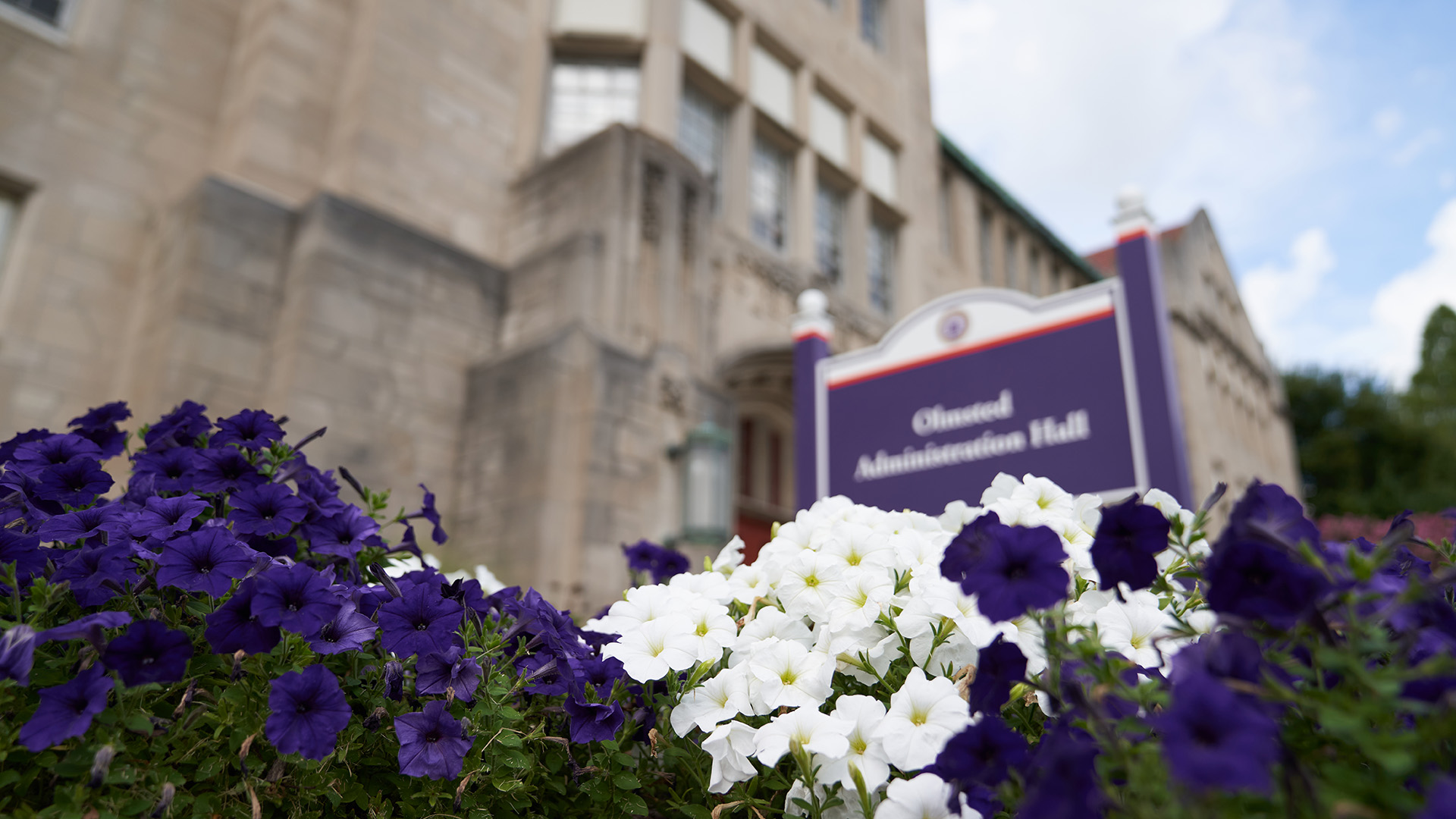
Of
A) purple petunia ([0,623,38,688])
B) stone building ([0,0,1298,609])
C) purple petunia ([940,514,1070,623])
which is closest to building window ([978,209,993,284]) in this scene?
stone building ([0,0,1298,609])

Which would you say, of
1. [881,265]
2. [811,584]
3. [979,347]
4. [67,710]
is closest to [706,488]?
[979,347]

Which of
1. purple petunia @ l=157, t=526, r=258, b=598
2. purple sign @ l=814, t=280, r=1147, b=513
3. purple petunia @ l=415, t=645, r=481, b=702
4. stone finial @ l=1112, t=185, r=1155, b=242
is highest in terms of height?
stone finial @ l=1112, t=185, r=1155, b=242

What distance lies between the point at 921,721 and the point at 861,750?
9 centimetres

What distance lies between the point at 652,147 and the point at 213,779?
321 inches

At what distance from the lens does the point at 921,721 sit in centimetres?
124

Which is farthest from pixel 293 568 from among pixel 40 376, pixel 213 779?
pixel 40 376

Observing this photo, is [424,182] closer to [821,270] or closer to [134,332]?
[134,332]

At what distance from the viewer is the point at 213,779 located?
48.6 inches

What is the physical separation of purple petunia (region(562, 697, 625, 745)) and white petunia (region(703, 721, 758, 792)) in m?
0.17

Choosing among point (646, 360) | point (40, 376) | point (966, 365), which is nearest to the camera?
point (966, 365)

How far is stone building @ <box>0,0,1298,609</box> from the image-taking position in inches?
267

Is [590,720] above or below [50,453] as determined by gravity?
below

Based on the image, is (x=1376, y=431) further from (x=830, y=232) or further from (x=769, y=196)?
(x=769, y=196)

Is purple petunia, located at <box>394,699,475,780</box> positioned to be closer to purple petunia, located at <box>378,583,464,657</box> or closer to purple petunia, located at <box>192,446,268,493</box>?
purple petunia, located at <box>378,583,464,657</box>
